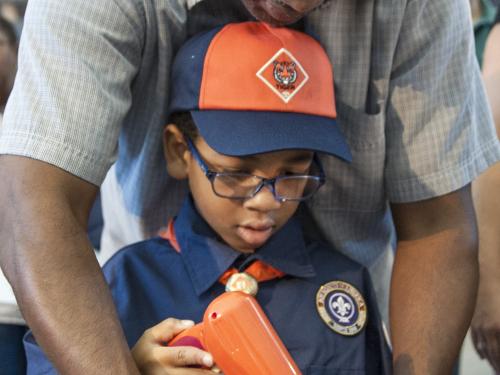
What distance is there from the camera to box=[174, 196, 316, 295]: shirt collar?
51.5 inches

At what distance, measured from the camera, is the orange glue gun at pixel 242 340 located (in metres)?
1.01

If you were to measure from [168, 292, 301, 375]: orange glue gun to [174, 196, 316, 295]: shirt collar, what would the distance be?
0.26 metres

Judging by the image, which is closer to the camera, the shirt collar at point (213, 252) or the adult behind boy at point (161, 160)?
the adult behind boy at point (161, 160)

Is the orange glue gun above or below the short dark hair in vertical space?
below

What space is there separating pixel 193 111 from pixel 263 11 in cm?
17

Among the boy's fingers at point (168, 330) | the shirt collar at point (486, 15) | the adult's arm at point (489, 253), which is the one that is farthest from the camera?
the shirt collar at point (486, 15)

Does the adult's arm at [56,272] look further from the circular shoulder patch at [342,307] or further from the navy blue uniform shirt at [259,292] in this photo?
the circular shoulder patch at [342,307]

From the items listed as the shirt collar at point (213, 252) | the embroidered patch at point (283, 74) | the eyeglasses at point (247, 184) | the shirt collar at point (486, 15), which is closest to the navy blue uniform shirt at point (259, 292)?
the shirt collar at point (213, 252)

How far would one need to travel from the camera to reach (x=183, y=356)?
3.50ft

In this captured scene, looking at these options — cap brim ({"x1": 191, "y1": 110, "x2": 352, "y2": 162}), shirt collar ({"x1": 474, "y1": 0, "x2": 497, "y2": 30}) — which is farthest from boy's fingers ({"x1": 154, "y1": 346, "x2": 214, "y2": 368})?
shirt collar ({"x1": 474, "y1": 0, "x2": 497, "y2": 30})

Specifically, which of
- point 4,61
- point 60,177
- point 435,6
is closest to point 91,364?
point 60,177

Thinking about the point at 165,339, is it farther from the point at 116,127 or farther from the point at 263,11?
the point at 263,11

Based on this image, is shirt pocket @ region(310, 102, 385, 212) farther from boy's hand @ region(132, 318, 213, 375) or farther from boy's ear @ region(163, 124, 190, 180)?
boy's hand @ region(132, 318, 213, 375)

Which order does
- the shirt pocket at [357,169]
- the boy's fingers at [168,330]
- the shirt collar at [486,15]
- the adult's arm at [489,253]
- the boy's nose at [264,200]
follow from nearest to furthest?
1. the boy's fingers at [168,330]
2. the boy's nose at [264,200]
3. the shirt pocket at [357,169]
4. the adult's arm at [489,253]
5. the shirt collar at [486,15]
